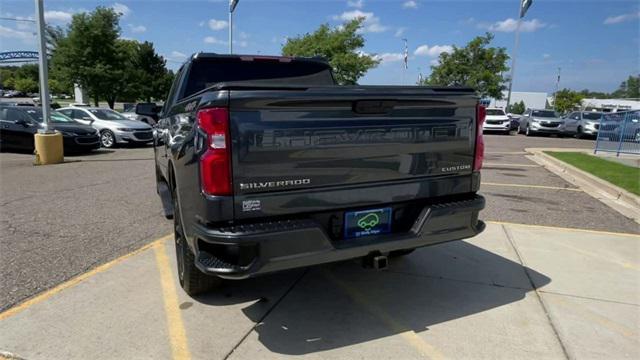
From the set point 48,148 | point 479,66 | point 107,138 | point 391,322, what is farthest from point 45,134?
point 479,66

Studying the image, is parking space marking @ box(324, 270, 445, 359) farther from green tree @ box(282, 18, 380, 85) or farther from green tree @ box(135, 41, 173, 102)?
green tree @ box(135, 41, 173, 102)

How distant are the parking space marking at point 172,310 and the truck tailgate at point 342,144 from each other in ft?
3.46

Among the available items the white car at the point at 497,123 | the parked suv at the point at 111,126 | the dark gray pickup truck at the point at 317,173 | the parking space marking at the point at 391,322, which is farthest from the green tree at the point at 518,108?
the dark gray pickup truck at the point at 317,173

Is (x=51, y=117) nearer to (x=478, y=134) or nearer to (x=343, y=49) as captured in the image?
(x=478, y=134)

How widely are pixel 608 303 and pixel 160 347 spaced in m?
3.61

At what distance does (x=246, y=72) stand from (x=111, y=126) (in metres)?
12.9

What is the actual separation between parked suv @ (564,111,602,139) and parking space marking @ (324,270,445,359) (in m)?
25.5

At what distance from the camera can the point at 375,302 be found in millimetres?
3670

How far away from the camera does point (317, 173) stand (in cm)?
285

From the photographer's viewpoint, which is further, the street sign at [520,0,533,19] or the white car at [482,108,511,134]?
the street sign at [520,0,533,19]

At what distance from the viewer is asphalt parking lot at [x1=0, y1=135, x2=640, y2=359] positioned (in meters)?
2.99

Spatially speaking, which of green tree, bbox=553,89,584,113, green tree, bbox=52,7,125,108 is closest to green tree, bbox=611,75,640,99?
green tree, bbox=553,89,584,113

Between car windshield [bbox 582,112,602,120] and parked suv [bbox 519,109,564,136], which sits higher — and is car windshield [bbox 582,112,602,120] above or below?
above

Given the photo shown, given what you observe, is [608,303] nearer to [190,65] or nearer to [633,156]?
[190,65]
